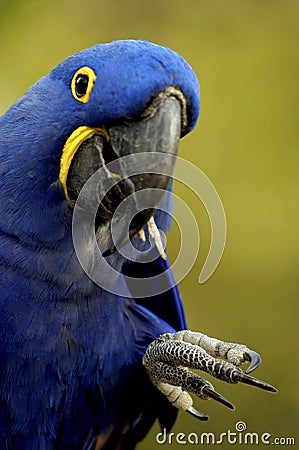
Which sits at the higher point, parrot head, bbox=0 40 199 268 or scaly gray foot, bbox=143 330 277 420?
parrot head, bbox=0 40 199 268

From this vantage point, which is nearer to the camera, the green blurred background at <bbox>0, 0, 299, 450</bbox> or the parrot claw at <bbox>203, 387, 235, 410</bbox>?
the parrot claw at <bbox>203, 387, 235, 410</bbox>

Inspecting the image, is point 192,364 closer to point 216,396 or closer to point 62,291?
point 216,396

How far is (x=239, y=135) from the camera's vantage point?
8.82ft

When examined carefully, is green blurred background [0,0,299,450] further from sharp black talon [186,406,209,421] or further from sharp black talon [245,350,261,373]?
sharp black talon [245,350,261,373]

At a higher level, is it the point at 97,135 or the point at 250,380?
the point at 97,135

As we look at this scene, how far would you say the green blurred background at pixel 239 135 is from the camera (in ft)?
8.52

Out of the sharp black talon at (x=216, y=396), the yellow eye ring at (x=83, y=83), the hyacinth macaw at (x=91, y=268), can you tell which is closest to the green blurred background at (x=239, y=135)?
the hyacinth macaw at (x=91, y=268)

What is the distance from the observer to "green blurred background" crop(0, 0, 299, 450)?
260cm

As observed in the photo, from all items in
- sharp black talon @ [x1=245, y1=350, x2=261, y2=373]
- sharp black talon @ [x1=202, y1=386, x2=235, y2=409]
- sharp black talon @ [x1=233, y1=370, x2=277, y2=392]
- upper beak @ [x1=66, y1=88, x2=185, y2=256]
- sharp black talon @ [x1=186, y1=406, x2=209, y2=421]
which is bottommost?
sharp black talon @ [x1=186, y1=406, x2=209, y2=421]

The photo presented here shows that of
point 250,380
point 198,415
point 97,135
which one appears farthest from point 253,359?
point 97,135

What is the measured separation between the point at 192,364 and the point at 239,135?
1.54 meters

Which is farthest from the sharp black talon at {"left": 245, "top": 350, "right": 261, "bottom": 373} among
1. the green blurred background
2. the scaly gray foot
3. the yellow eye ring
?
the green blurred background

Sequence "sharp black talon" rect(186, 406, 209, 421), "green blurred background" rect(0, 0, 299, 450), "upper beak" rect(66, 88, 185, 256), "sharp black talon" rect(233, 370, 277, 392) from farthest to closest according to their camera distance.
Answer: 1. "green blurred background" rect(0, 0, 299, 450)
2. "sharp black talon" rect(186, 406, 209, 421)
3. "sharp black talon" rect(233, 370, 277, 392)
4. "upper beak" rect(66, 88, 185, 256)

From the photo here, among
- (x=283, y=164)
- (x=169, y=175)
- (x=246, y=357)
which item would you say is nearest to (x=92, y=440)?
(x=246, y=357)
